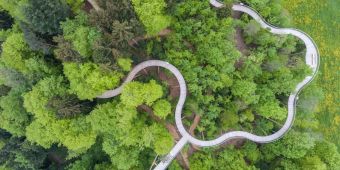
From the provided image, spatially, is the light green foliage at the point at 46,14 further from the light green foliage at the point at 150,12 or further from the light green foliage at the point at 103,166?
the light green foliage at the point at 103,166

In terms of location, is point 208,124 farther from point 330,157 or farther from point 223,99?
point 330,157

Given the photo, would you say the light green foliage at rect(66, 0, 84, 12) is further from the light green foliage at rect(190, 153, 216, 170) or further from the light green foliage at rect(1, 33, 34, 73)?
the light green foliage at rect(190, 153, 216, 170)

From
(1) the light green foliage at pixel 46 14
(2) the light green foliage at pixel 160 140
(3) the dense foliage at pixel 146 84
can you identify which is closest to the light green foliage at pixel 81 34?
(3) the dense foliage at pixel 146 84

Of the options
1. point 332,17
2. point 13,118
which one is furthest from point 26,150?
point 332,17

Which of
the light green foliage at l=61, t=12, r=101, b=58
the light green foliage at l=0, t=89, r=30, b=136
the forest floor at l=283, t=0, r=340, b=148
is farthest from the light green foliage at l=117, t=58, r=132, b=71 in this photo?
the forest floor at l=283, t=0, r=340, b=148

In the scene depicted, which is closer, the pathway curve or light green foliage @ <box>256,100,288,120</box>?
the pathway curve

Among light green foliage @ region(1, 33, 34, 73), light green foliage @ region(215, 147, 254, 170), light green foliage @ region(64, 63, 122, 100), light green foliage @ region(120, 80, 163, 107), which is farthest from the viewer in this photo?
light green foliage @ region(215, 147, 254, 170)

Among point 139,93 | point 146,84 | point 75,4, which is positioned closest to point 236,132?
point 146,84
